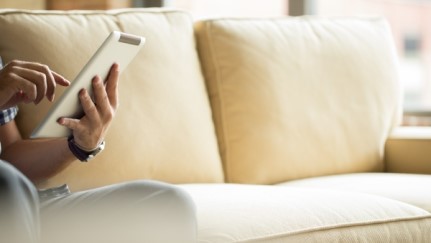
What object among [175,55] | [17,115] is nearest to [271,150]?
[175,55]

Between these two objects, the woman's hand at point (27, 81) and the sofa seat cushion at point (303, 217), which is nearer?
the woman's hand at point (27, 81)

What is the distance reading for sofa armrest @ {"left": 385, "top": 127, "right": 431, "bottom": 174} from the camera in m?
2.57

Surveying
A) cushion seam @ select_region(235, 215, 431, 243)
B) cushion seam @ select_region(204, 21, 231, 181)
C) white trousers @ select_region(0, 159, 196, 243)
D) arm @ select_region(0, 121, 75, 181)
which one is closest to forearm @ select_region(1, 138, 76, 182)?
arm @ select_region(0, 121, 75, 181)

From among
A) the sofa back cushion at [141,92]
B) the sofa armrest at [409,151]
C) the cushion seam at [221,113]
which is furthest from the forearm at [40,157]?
the sofa armrest at [409,151]

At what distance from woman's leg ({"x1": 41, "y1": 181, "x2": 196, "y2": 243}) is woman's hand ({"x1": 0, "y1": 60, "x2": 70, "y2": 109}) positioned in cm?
19

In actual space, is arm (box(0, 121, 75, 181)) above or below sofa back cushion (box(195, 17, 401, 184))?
above

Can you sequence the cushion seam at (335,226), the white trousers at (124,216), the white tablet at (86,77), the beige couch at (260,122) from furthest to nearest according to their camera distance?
1. the beige couch at (260,122)
2. the cushion seam at (335,226)
3. the white tablet at (86,77)
4. the white trousers at (124,216)

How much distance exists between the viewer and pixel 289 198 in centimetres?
188

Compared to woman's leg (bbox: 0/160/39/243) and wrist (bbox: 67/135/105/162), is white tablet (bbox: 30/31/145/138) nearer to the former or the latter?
wrist (bbox: 67/135/105/162)

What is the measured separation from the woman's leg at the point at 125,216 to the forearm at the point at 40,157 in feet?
0.74

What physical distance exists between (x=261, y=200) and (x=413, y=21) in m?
2.70

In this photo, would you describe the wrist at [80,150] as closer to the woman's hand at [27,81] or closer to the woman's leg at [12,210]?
the woman's hand at [27,81]

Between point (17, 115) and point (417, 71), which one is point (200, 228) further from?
point (417, 71)

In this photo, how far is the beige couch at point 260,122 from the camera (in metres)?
1.85
